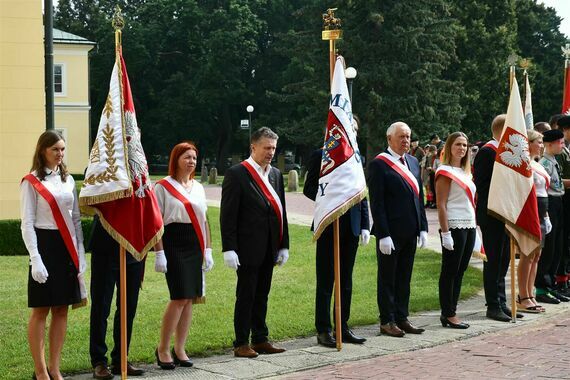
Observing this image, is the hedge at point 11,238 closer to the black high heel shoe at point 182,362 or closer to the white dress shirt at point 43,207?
the black high heel shoe at point 182,362

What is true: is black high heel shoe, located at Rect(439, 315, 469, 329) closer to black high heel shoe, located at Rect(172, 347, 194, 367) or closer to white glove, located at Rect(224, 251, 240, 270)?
white glove, located at Rect(224, 251, 240, 270)

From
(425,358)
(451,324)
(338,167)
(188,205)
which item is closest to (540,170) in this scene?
(451,324)

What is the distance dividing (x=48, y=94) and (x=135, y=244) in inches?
361

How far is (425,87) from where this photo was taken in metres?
45.9

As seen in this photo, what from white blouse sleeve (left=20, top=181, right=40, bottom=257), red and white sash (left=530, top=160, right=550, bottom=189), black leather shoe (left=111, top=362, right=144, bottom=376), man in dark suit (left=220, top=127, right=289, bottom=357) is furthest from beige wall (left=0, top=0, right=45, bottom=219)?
white blouse sleeve (left=20, top=181, right=40, bottom=257)

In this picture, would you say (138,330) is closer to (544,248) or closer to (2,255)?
(544,248)

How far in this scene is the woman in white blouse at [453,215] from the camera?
9.85 metres

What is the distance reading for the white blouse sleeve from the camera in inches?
274

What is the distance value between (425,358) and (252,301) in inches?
66.9

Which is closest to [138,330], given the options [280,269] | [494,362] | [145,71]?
[494,362]

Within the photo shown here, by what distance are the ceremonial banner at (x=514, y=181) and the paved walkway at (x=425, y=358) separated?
3.70 ft

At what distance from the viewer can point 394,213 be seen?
368 inches

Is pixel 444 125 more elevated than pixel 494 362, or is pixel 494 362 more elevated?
pixel 444 125

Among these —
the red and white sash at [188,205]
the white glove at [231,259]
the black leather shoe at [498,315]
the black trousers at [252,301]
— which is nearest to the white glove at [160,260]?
the red and white sash at [188,205]
